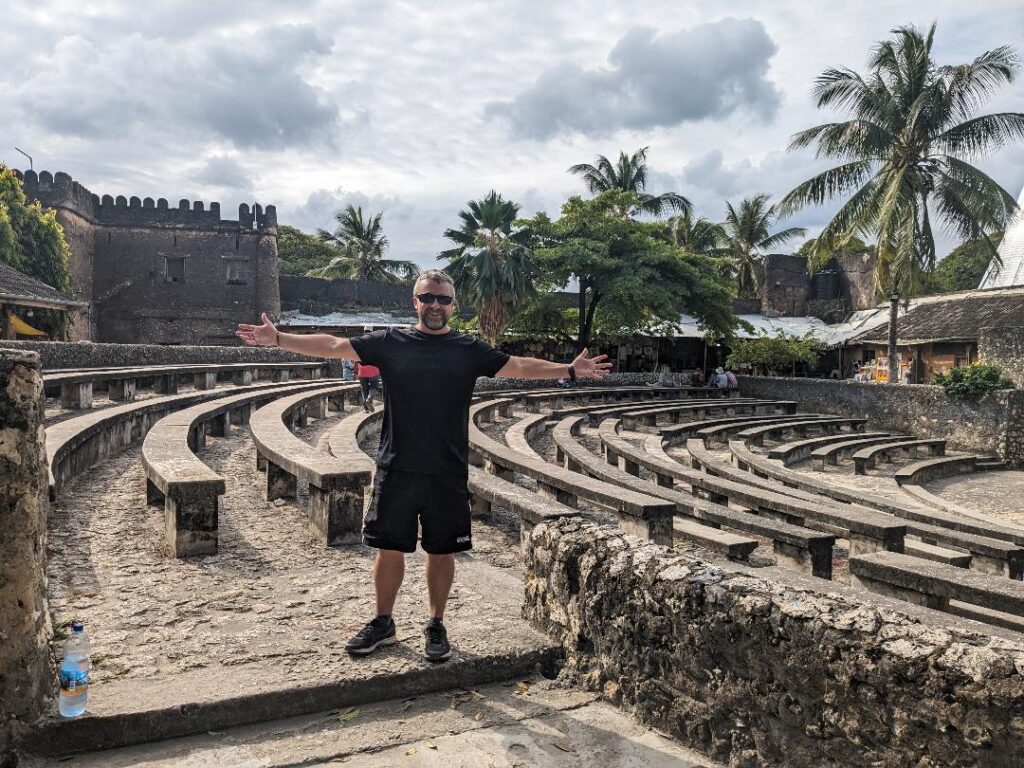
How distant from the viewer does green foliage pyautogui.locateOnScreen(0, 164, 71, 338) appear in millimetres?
23234

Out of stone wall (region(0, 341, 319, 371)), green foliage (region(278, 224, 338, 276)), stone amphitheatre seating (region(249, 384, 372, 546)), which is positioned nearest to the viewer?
stone amphitheatre seating (region(249, 384, 372, 546))

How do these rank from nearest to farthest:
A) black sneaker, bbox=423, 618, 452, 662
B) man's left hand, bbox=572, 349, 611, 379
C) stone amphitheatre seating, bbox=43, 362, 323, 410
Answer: black sneaker, bbox=423, 618, 452, 662 → man's left hand, bbox=572, 349, 611, 379 → stone amphitheatre seating, bbox=43, 362, 323, 410

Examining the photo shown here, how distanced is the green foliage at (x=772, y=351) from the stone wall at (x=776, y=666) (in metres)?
26.6

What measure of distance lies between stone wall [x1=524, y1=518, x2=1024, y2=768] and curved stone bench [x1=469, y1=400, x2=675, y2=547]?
2.47 m

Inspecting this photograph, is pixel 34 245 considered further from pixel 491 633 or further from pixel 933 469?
pixel 933 469

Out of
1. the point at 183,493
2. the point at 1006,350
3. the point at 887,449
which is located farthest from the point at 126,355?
the point at 1006,350

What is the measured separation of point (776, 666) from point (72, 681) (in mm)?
2521

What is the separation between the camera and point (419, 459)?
3.29 m

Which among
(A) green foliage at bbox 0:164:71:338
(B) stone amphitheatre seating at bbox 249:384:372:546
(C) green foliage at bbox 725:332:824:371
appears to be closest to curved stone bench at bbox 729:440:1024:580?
(B) stone amphitheatre seating at bbox 249:384:372:546

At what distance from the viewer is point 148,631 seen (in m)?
3.41

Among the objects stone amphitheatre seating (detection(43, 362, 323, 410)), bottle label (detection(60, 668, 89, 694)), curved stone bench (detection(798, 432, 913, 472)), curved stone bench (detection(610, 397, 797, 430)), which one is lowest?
curved stone bench (detection(798, 432, 913, 472))

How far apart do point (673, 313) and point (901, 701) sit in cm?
2376

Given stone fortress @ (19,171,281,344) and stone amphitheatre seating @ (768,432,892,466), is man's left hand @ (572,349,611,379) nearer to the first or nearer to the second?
stone amphitheatre seating @ (768,432,892,466)

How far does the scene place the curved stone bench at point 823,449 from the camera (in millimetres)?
14226
